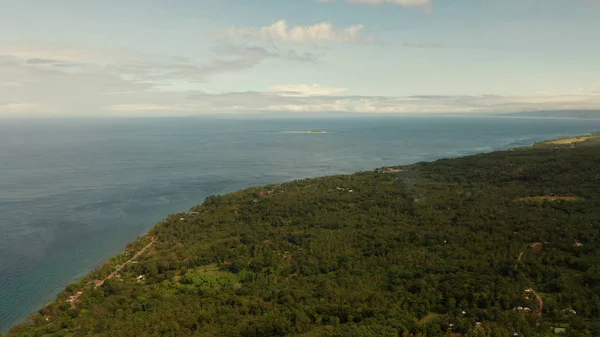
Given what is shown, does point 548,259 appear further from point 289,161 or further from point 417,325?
point 289,161

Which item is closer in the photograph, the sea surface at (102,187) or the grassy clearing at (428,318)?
the grassy clearing at (428,318)

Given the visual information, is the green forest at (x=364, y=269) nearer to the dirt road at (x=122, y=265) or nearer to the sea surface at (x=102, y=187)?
the dirt road at (x=122, y=265)

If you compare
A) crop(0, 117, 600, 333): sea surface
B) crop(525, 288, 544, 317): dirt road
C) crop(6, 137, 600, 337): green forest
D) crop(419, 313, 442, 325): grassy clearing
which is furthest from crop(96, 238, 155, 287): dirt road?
crop(525, 288, 544, 317): dirt road

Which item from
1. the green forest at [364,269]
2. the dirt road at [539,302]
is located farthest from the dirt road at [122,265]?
the dirt road at [539,302]

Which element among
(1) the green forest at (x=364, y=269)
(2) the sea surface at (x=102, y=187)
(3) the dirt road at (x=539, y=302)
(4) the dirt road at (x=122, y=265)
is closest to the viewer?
(3) the dirt road at (x=539, y=302)

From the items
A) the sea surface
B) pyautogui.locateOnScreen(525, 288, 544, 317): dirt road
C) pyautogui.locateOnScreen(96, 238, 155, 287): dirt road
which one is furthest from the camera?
the sea surface

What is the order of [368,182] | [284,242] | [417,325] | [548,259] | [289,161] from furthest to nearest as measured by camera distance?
[289,161]
[368,182]
[284,242]
[548,259]
[417,325]

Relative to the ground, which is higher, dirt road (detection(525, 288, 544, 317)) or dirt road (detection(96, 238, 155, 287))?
dirt road (detection(525, 288, 544, 317))

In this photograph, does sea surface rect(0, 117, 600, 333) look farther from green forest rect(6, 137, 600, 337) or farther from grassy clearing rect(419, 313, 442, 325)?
grassy clearing rect(419, 313, 442, 325)

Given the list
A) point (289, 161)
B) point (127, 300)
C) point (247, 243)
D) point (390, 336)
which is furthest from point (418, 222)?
point (289, 161)
